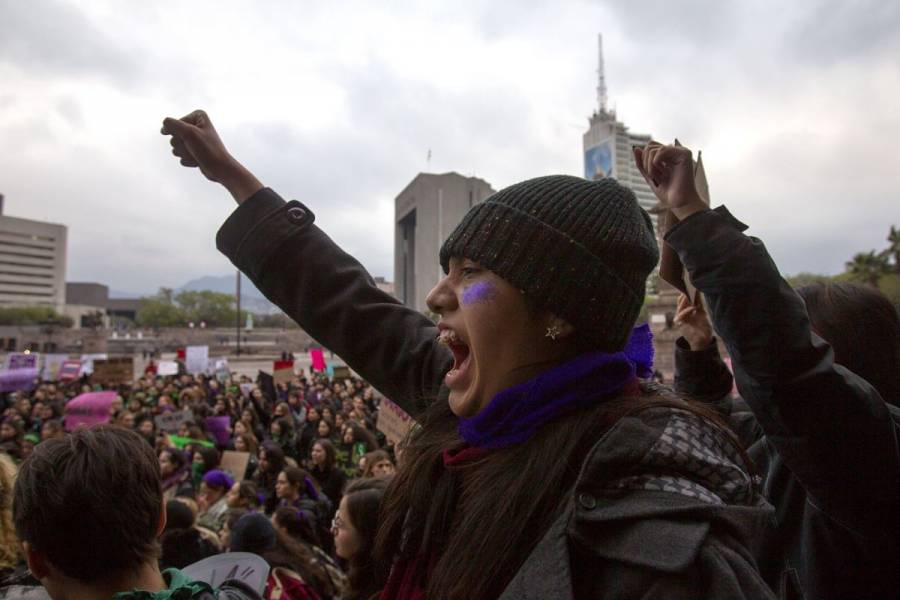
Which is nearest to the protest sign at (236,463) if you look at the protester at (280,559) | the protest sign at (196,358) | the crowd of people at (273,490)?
the crowd of people at (273,490)

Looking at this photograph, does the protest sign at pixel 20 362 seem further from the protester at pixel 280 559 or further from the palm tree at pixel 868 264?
the palm tree at pixel 868 264

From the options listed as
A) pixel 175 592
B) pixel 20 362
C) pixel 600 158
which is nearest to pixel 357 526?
pixel 175 592

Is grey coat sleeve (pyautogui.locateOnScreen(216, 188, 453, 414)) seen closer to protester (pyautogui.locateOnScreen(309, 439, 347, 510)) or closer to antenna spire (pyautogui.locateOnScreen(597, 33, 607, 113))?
protester (pyautogui.locateOnScreen(309, 439, 347, 510))

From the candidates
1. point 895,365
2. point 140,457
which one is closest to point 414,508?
point 140,457

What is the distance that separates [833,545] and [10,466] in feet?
9.54

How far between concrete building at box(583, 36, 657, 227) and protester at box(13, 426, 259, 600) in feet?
256

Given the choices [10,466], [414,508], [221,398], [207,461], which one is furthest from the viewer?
[221,398]

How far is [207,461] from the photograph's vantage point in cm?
621

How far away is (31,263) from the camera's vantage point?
4614 inches

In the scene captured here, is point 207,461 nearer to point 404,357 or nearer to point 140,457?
point 140,457

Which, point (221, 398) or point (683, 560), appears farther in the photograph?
point (221, 398)

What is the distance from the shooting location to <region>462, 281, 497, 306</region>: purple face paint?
1.14m

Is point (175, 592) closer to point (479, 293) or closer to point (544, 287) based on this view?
point (479, 293)

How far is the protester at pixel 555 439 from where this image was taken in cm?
83
